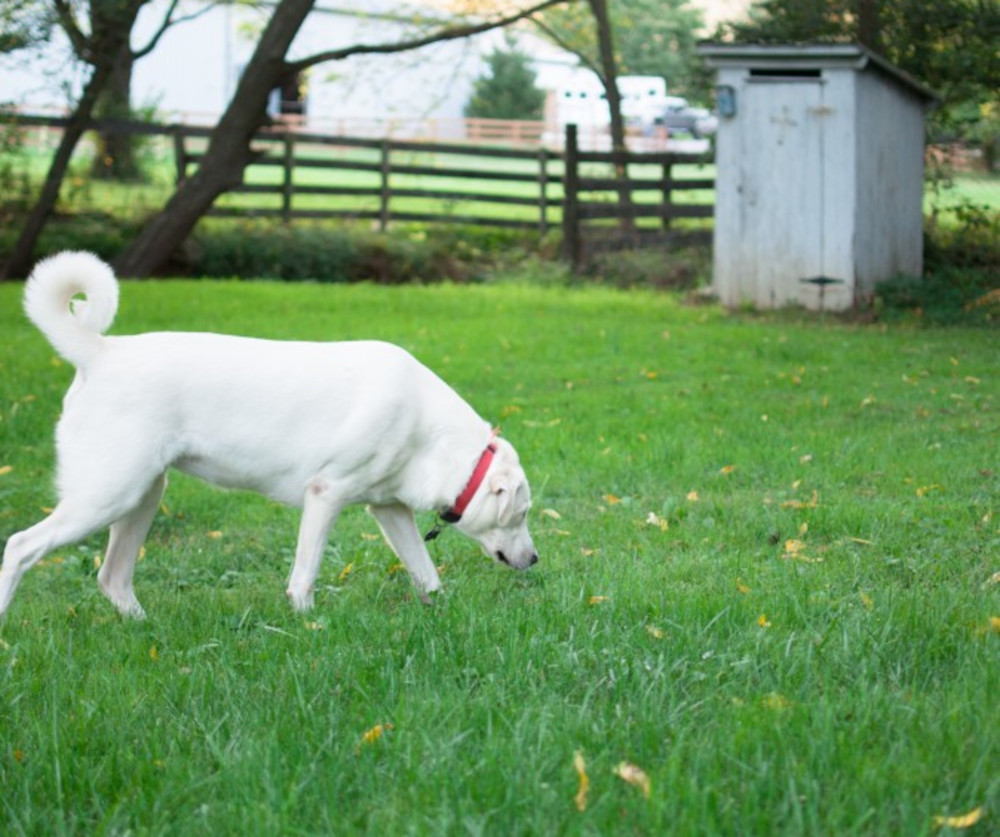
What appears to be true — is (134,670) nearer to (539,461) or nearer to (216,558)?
(216,558)

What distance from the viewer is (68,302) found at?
211 inches

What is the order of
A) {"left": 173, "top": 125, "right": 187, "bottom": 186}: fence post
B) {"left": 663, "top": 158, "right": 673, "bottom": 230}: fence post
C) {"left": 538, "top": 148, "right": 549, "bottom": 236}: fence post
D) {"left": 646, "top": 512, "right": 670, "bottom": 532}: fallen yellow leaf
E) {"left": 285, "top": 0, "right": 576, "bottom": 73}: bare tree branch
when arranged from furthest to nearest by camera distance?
1. {"left": 538, "top": 148, "right": 549, "bottom": 236}: fence post
2. {"left": 663, "top": 158, "right": 673, "bottom": 230}: fence post
3. {"left": 173, "top": 125, "right": 187, "bottom": 186}: fence post
4. {"left": 285, "top": 0, "right": 576, "bottom": 73}: bare tree branch
5. {"left": 646, "top": 512, "right": 670, "bottom": 532}: fallen yellow leaf

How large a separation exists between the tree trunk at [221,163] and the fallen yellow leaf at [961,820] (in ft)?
58.6

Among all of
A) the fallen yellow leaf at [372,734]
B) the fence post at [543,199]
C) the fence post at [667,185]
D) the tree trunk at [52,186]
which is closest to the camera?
the fallen yellow leaf at [372,734]

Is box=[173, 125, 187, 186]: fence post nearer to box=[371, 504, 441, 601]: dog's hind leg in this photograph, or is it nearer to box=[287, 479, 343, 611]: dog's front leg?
box=[371, 504, 441, 601]: dog's hind leg

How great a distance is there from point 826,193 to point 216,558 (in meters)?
11.4

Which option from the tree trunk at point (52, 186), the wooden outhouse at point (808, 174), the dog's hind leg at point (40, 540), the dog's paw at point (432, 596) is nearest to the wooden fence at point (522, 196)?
the tree trunk at point (52, 186)

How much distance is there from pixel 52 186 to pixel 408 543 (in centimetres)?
1640

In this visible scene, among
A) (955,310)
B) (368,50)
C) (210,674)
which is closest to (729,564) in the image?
(210,674)

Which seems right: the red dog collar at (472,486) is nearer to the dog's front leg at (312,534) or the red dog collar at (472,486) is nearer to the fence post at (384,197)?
the dog's front leg at (312,534)

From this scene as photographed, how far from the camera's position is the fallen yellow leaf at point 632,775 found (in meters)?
3.25

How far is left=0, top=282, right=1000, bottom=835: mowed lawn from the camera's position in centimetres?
323

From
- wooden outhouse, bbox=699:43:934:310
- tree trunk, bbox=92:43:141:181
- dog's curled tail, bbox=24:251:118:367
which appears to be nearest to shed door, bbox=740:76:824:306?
wooden outhouse, bbox=699:43:934:310

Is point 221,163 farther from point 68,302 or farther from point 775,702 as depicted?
point 775,702
